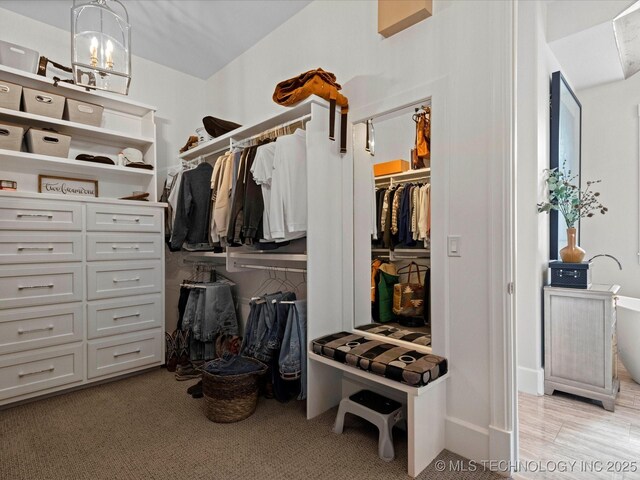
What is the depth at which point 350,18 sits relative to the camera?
243cm

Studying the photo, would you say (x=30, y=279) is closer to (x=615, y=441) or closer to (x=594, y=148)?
(x=615, y=441)

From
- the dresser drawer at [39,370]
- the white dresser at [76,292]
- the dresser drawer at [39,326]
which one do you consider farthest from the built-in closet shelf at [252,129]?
the dresser drawer at [39,370]

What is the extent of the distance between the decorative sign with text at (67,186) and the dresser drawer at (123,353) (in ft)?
3.95

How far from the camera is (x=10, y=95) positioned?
2.41 meters

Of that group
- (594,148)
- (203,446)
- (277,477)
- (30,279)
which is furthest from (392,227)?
(594,148)

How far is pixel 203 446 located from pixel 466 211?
72.9 inches

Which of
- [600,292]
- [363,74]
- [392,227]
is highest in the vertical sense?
[363,74]

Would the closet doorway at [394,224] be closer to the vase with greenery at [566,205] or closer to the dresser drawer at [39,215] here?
the vase with greenery at [566,205]

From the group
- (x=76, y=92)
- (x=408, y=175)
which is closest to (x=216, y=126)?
(x=76, y=92)

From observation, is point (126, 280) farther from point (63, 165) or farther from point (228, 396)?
point (228, 396)

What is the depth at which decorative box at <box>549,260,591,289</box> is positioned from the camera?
7.79 feet

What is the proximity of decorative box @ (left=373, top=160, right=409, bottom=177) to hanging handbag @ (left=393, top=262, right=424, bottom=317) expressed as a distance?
57 cm

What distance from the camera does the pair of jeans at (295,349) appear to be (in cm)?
214

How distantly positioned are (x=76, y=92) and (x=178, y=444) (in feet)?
9.10
